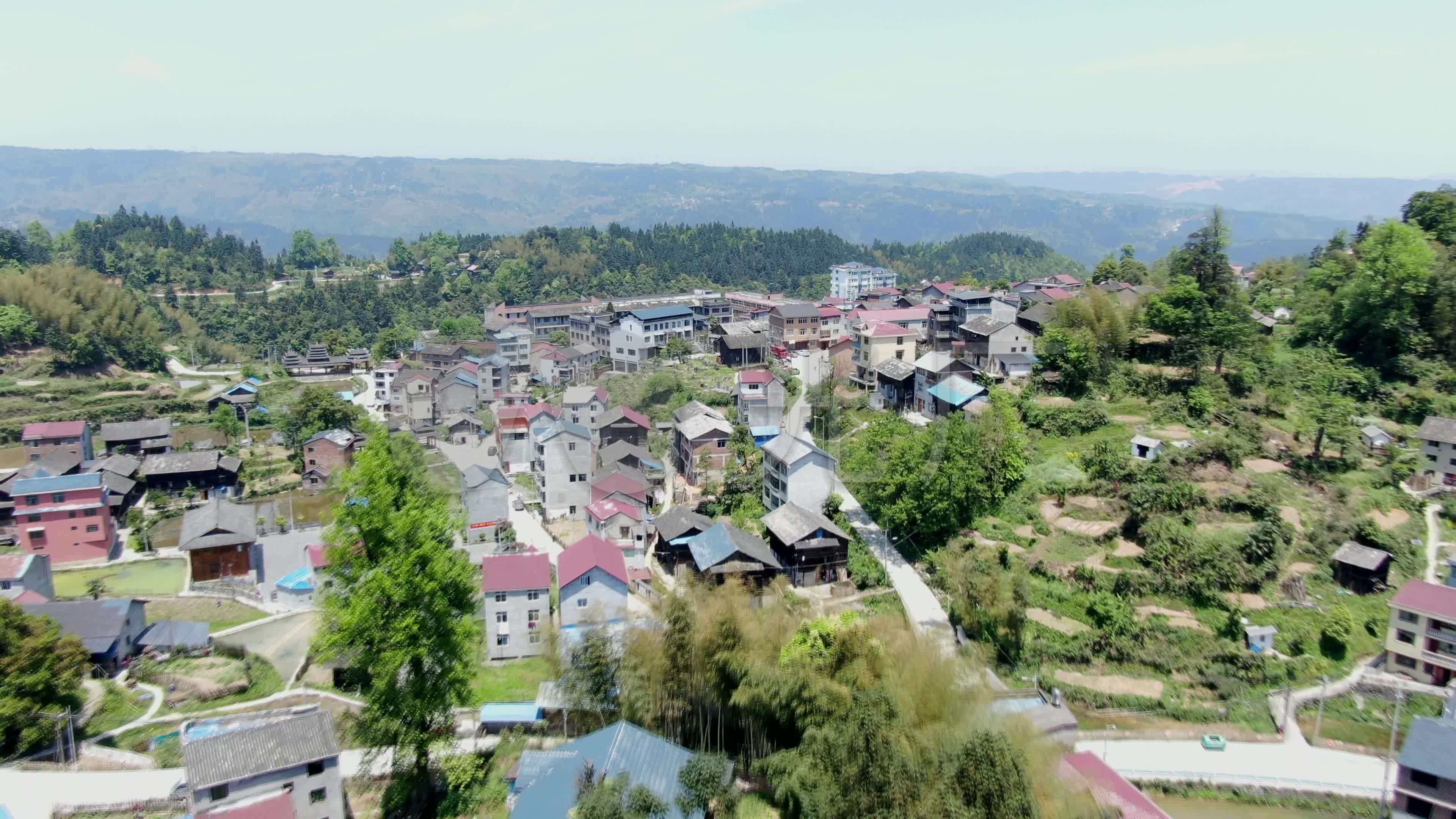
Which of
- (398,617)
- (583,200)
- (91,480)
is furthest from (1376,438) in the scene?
(583,200)

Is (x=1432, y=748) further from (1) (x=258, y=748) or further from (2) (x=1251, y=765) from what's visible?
(1) (x=258, y=748)

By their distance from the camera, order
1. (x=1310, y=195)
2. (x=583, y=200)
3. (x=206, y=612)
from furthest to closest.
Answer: (x=583, y=200)
(x=1310, y=195)
(x=206, y=612)

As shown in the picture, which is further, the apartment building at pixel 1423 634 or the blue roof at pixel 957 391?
the blue roof at pixel 957 391

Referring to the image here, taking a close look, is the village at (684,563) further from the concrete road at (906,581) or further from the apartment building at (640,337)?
the apartment building at (640,337)

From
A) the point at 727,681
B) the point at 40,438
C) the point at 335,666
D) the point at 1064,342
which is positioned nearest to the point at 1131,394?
the point at 1064,342

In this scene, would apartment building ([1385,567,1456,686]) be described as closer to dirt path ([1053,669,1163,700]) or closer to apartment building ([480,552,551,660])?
dirt path ([1053,669,1163,700])

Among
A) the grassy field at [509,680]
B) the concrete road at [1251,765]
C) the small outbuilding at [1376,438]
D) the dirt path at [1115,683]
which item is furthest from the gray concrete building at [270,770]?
the small outbuilding at [1376,438]

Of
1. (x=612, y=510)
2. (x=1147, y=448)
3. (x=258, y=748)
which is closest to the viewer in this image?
(x=258, y=748)

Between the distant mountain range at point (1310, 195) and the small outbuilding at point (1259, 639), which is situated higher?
the distant mountain range at point (1310, 195)
